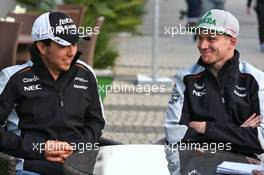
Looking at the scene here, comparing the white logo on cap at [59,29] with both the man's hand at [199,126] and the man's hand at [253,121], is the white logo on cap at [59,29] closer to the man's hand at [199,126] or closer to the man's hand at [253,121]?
the man's hand at [199,126]

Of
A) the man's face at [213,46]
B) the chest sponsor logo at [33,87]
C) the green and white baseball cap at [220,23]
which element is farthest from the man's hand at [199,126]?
the chest sponsor logo at [33,87]

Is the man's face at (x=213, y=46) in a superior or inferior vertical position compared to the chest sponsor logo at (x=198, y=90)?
superior

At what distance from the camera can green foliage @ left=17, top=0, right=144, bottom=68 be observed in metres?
12.4

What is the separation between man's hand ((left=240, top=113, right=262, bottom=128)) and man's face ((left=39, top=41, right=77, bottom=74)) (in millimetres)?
1128

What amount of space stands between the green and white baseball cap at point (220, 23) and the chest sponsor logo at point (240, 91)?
0.32 metres

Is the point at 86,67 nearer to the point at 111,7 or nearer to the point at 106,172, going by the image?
the point at 106,172

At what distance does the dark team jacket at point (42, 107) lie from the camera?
4.64 metres

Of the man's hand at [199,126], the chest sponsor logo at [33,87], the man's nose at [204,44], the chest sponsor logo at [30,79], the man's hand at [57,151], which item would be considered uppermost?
the man's nose at [204,44]

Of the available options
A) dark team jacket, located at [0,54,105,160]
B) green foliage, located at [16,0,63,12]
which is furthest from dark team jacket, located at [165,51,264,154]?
green foliage, located at [16,0,63,12]

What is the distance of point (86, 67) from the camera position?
4.93m

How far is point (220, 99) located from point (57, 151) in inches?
41.1

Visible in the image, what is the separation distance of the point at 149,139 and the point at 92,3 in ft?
25.0

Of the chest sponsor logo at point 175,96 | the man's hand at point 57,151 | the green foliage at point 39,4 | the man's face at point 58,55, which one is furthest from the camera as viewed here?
the green foliage at point 39,4

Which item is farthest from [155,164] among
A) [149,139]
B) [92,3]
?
[92,3]
